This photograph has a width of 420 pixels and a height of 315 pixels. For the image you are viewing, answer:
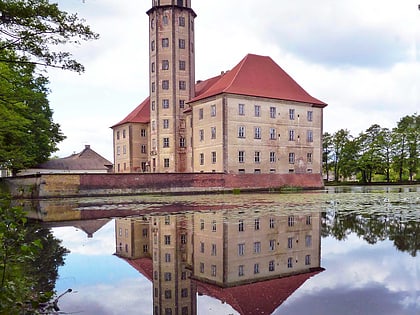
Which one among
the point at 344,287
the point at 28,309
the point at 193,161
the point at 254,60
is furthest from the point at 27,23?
the point at 254,60

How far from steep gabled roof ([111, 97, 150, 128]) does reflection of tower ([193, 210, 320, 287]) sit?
140 feet

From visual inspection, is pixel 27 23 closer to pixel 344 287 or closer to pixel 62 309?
pixel 62 309

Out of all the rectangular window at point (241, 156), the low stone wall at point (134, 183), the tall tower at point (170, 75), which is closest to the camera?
the low stone wall at point (134, 183)

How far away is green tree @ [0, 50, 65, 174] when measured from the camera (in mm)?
18547

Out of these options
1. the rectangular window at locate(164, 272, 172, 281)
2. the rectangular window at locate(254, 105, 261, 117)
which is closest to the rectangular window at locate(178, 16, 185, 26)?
the rectangular window at locate(254, 105, 261, 117)

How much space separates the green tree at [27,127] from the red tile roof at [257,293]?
14.0 meters

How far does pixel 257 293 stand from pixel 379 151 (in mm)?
64309

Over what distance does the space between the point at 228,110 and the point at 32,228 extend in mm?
30579

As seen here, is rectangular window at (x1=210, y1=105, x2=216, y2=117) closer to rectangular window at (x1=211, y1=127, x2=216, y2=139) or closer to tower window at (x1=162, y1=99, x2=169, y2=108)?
rectangular window at (x1=211, y1=127, x2=216, y2=139)

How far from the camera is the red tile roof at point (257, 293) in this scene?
4533mm

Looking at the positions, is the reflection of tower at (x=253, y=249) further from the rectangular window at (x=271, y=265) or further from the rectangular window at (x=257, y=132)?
the rectangular window at (x=257, y=132)

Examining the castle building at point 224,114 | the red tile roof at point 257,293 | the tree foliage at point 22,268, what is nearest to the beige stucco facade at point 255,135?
the castle building at point 224,114

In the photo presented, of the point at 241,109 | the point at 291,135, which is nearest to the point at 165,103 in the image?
the point at 241,109

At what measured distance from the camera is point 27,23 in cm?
786
